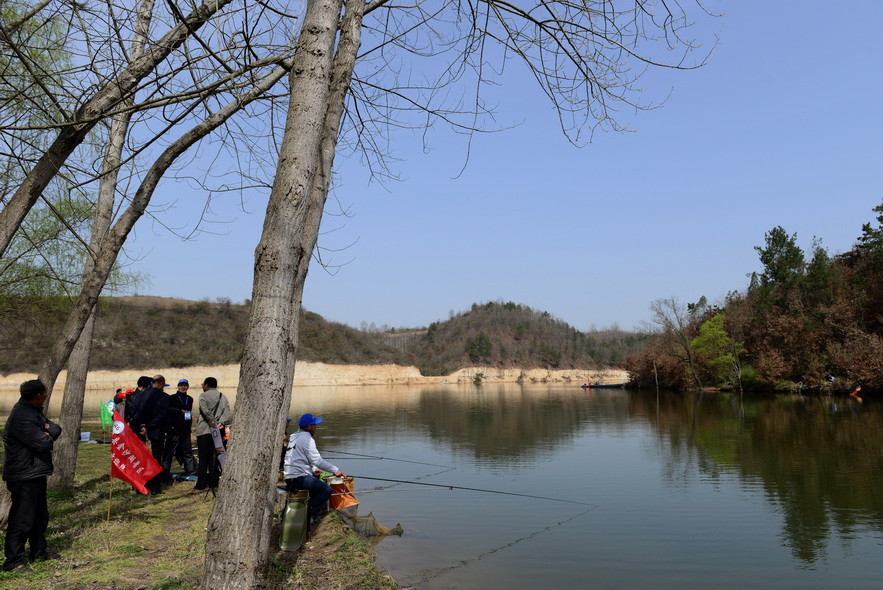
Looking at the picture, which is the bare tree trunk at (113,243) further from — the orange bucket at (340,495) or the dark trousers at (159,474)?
the orange bucket at (340,495)

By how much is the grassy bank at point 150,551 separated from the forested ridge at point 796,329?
38906mm

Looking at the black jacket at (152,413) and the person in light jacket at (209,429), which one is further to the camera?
the black jacket at (152,413)

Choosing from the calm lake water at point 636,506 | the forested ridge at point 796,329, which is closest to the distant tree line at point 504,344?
the forested ridge at point 796,329

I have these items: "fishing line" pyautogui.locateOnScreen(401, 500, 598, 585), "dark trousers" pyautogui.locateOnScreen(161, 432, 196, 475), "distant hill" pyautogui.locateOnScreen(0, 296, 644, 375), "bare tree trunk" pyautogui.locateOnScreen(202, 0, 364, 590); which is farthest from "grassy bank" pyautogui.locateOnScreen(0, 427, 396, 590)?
"distant hill" pyautogui.locateOnScreen(0, 296, 644, 375)

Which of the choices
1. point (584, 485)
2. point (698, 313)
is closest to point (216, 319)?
point (698, 313)

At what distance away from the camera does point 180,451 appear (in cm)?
1130

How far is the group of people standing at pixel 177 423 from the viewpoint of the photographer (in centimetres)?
997

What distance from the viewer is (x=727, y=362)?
52.0m

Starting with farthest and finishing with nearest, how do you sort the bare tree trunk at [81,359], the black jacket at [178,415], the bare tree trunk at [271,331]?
the black jacket at [178,415] < the bare tree trunk at [81,359] < the bare tree trunk at [271,331]

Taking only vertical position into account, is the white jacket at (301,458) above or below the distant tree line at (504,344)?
below

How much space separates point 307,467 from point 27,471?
3160mm

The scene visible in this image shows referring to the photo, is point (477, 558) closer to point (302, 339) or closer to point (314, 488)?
point (314, 488)

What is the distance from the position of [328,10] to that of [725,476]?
13.1 m

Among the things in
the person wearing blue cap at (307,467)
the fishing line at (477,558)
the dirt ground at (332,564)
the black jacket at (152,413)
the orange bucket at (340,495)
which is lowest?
the fishing line at (477,558)
